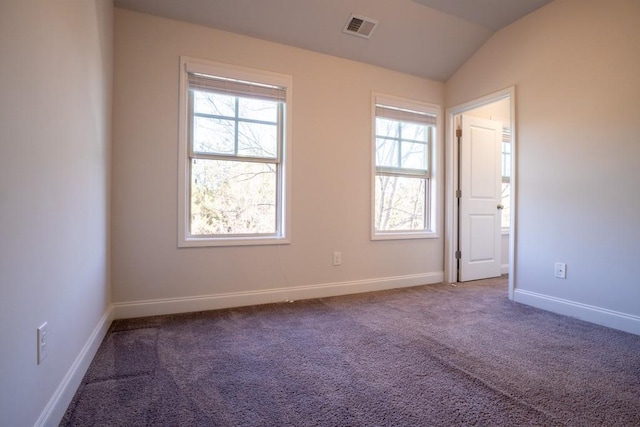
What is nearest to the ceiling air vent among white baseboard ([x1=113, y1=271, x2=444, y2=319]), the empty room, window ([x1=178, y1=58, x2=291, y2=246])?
the empty room

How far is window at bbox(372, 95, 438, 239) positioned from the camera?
3.60 metres

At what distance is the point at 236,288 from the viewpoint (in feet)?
9.38

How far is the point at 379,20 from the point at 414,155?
1532 mm

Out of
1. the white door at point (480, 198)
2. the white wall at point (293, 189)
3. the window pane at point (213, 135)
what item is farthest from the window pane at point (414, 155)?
the window pane at point (213, 135)

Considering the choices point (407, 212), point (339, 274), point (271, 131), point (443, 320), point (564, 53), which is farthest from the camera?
point (407, 212)

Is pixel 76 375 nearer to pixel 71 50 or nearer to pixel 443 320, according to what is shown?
pixel 71 50

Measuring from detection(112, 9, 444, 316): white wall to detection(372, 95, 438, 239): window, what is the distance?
151 mm

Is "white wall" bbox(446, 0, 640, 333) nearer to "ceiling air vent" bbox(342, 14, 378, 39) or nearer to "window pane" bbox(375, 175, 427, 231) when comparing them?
"window pane" bbox(375, 175, 427, 231)

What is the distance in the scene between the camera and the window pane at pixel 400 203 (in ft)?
12.0

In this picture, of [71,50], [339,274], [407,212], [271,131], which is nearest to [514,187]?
[407,212]

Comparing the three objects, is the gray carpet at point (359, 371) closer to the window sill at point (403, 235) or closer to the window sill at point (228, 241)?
the window sill at point (228, 241)

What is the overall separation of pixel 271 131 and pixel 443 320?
2279 millimetres

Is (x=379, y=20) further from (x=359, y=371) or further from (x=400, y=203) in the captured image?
(x=359, y=371)

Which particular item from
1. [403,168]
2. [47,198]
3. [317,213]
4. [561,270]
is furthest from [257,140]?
[561,270]
